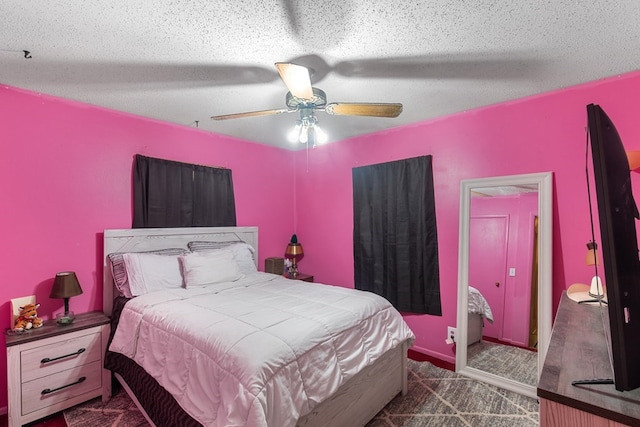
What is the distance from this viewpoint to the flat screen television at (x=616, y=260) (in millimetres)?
745

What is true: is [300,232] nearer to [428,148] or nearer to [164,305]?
[428,148]

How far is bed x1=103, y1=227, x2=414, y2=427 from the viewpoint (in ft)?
4.77

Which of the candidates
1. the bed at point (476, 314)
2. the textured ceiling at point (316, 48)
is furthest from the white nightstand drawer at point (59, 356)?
the bed at point (476, 314)

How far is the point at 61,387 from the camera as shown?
2.19m

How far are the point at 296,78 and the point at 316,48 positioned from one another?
307mm

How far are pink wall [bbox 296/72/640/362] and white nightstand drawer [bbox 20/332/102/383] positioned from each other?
2.47 meters

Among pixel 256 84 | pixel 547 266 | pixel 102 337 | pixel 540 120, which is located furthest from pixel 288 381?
pixel 540 120

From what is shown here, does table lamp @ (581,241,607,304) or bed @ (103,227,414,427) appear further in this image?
table lamp @ (581,241,607,304)

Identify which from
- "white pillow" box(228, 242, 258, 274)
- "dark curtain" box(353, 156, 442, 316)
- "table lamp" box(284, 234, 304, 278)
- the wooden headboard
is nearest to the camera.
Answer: the wooden headboard

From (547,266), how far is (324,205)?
2.45m

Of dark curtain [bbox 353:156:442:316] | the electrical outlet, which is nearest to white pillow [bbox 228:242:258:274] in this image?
dark curtain [bbox 353:156:442:316]

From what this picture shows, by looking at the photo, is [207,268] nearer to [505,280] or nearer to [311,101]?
[311,101]

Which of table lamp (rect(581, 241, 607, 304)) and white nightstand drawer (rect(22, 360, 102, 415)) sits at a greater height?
table lamp (rect(581, 241, 607, 304))

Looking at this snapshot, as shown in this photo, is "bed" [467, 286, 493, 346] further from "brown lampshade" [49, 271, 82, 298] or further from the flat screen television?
"brown lampshade" [49, 271, 82, 298]
